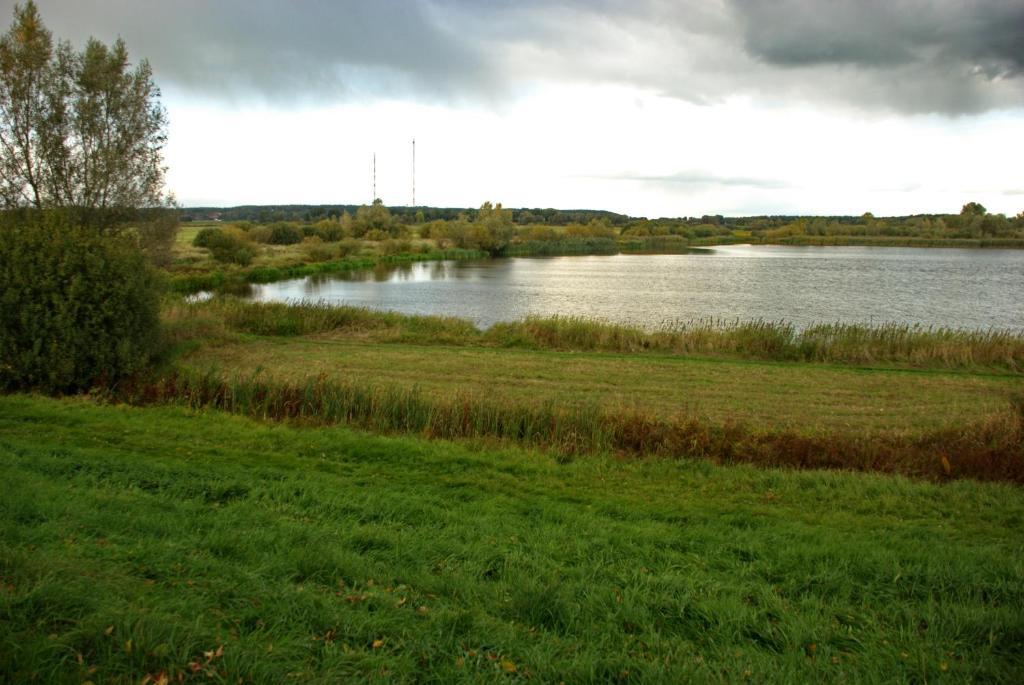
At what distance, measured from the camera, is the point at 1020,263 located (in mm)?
62688

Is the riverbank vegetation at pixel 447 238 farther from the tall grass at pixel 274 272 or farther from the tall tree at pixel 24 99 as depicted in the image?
the tall tree at pixel 24 99

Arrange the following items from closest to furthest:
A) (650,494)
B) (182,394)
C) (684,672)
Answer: (684,672) → (650,494) → (182,394)

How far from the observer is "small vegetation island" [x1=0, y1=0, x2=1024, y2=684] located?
139 inches

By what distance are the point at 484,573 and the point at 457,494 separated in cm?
231

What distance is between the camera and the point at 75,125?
19.3m

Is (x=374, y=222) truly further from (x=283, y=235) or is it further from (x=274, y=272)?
Answer: (x=274, y=272)

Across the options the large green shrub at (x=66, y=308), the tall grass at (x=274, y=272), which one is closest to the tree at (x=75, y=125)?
the large green shrub at (x=66, y=308)

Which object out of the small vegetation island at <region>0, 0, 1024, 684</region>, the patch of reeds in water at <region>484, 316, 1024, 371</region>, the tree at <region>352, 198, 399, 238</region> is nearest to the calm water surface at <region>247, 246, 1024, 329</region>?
the patch of reeds in water at <region>484, 316, 1024, 371</region>

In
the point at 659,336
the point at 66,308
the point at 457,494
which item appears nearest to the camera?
the point at 457,494

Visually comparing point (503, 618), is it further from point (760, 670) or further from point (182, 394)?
point (182, 394)

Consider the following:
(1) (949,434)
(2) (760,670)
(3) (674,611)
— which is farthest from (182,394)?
(1) (949,434)

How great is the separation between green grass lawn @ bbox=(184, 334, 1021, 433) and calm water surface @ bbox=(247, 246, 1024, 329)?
8.89 metres

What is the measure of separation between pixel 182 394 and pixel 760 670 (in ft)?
35.8

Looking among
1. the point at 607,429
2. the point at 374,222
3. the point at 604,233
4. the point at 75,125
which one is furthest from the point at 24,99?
the point at 604,233
